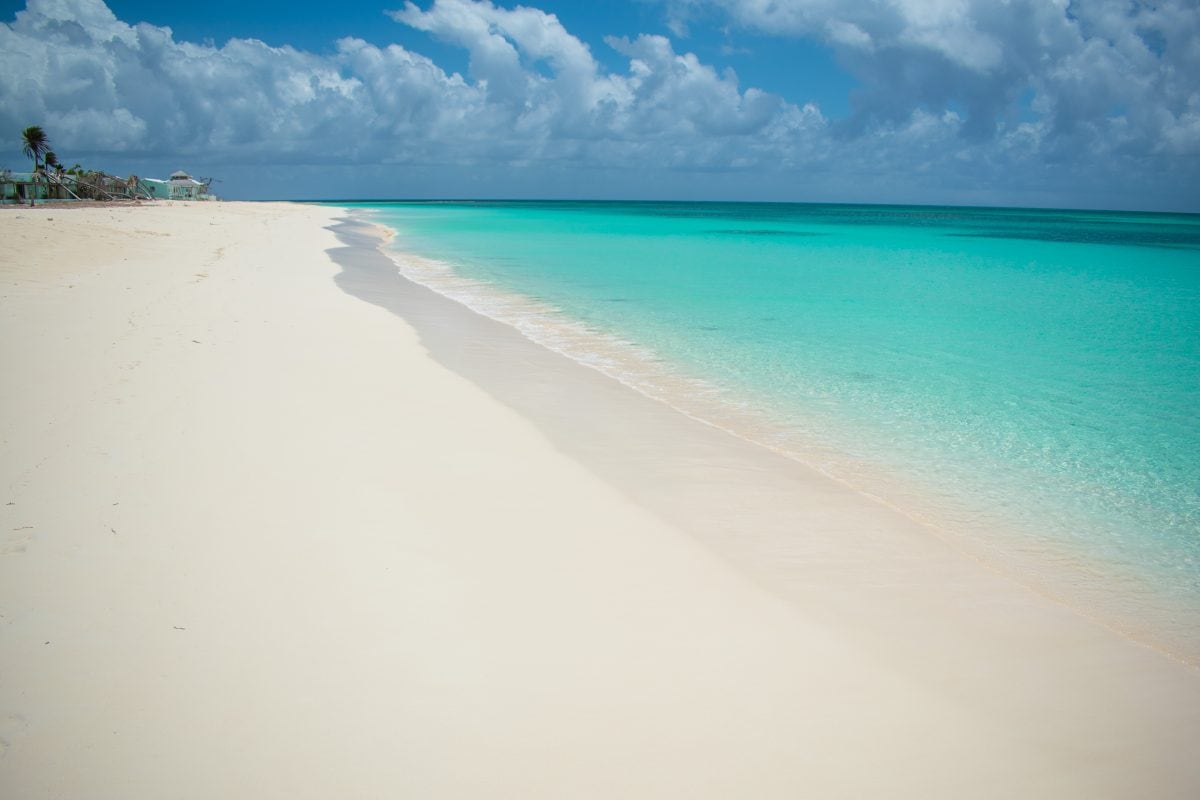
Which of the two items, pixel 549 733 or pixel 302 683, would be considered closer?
pixel 549 733

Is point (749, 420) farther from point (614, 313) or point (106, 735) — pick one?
point (614, 313)

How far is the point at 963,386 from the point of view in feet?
27.4

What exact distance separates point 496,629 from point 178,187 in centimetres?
7332

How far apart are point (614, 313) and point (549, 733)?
11.0m

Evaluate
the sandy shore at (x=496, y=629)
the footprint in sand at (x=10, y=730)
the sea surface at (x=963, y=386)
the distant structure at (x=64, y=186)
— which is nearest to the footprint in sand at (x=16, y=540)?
the sandy shore at (x=496, y=629)

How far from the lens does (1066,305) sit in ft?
52.9

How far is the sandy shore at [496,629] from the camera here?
2.33 metres

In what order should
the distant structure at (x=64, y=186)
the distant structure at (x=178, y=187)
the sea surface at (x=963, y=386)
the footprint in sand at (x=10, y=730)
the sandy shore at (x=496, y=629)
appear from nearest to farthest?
the footprint in sand at (x=10, y=730) → the sandy shore at (x=496, y=629) → the sea surface at (x=963, y=386) → the distant structure at (x=64, y=186) → the distant structure at (x=178, y=187)

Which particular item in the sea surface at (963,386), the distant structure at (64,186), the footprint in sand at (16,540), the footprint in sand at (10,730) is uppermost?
the distant structure at (64,186)

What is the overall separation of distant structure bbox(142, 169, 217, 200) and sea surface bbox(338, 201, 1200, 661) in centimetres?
5362

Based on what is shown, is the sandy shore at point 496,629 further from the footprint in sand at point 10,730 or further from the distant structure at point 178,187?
the distant structure at point 178,187

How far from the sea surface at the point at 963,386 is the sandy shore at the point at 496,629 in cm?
69

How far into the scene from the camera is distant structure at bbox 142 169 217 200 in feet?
196

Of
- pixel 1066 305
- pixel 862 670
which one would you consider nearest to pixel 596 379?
pixel 862 670
